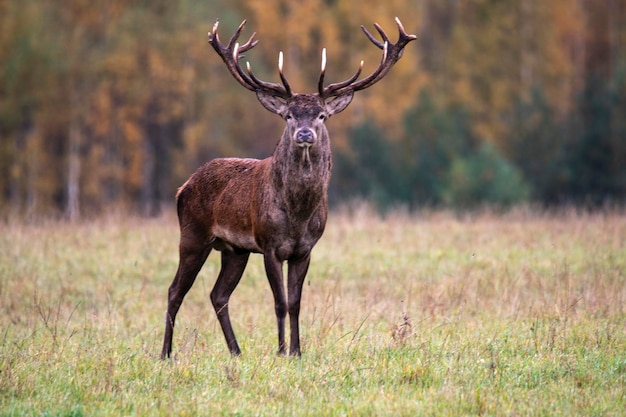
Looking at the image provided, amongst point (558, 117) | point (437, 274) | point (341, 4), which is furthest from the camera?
point (341, 4)

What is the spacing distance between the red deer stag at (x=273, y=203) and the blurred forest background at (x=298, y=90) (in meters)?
19.5

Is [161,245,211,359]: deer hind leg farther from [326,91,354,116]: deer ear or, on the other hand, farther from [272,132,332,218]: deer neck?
[326,91,354,116]: deer ear

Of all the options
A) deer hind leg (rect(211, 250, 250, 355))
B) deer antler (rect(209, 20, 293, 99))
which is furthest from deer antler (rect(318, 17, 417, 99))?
deer hind leg (rect(211, 250, 250, 355))

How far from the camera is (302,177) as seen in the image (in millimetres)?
7777

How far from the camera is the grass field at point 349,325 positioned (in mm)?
6152

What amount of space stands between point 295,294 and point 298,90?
1058 inches

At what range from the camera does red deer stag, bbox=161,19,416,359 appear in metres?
7.78

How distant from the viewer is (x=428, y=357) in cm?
724

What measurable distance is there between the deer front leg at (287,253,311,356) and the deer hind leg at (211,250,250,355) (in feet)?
2.52

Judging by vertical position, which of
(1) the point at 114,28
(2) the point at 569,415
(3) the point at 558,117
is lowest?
(2) the point at 569,415

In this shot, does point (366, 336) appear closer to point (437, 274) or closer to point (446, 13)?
point (437, 274)

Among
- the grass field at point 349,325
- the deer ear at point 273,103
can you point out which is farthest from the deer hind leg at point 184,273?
the deer ear at point 273,103

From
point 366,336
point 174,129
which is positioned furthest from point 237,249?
point 174,129

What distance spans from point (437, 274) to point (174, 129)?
26.8 meters
